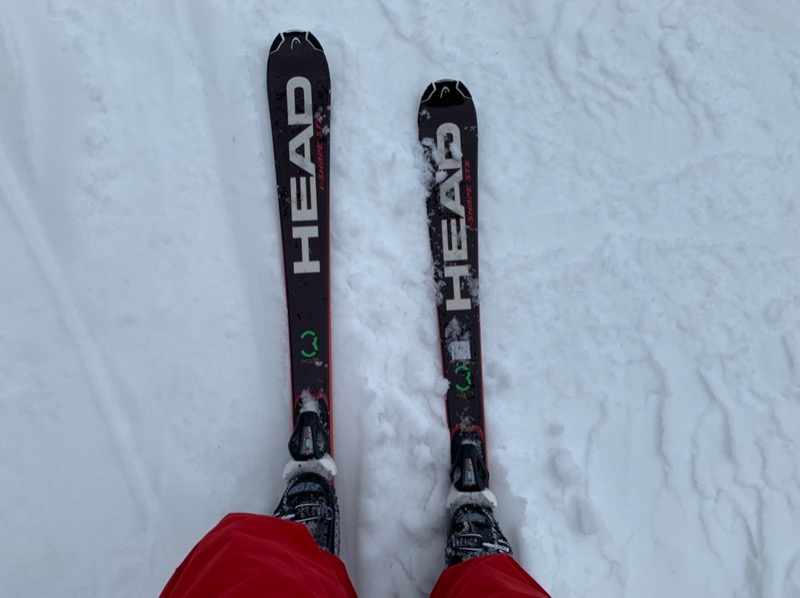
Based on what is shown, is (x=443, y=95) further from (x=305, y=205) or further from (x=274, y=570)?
(x=274, y=570)

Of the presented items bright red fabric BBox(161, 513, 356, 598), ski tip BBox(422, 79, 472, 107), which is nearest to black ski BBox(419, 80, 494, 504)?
ski tip BBox(422, 79, 472, 107)

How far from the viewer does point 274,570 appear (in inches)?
39.8

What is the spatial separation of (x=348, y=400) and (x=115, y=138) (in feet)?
3.64

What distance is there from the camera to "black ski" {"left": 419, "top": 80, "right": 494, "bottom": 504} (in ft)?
5.71

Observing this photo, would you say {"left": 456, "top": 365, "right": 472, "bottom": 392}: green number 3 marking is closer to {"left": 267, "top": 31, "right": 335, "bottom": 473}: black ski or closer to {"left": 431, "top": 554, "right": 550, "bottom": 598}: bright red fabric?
{"left": 267, "top": 31, "right": 335, "bottom": 473}: black ski

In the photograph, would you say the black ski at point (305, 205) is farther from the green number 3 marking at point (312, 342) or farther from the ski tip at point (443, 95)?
the ski tip at point (443, 95)

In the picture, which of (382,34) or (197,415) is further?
(382,34)

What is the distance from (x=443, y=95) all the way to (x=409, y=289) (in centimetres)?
66

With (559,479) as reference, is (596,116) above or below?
above

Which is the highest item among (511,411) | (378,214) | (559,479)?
(378,214)

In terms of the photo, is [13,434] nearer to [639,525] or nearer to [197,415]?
[197,415]

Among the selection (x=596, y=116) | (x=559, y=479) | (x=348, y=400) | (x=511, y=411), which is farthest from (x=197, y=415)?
(x=596, y=116)

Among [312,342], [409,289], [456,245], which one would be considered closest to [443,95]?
[456,245]

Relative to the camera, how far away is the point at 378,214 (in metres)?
1.81
